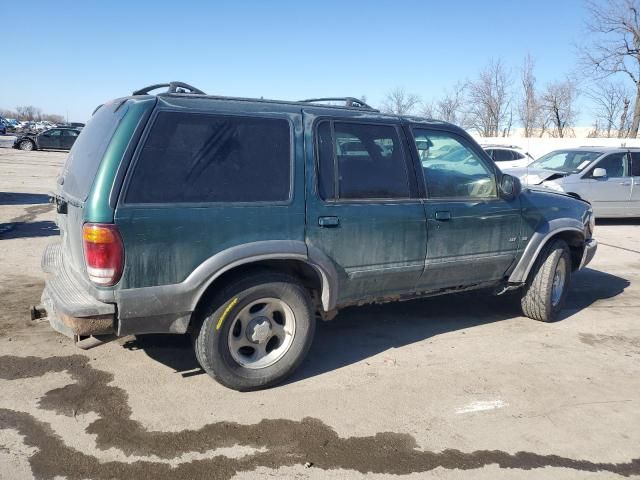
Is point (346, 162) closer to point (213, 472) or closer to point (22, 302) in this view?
point (213, 472)

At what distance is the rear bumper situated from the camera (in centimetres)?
339

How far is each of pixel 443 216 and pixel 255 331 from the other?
178 cm

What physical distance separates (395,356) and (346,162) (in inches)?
65.7

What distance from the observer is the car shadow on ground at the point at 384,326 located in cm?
453

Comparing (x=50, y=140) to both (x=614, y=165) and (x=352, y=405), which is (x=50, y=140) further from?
(x=352, y=405)

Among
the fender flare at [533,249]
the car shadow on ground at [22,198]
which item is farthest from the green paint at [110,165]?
the car shadow on ground at [22,198]

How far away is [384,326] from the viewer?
545 cm

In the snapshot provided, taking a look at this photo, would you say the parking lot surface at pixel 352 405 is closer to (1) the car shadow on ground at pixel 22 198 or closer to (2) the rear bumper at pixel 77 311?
(2) the rear bumper at pixel 77 311

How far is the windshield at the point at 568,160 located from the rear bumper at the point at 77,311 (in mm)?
11323

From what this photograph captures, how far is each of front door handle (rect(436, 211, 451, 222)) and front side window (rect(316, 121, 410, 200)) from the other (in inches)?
13.0

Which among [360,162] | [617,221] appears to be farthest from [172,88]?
[617,221]

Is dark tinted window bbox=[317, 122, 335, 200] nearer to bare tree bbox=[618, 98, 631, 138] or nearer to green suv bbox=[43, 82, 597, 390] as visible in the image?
green suv bbox=[43, 82, 597, 390]

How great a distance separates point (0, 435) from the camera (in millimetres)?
3311

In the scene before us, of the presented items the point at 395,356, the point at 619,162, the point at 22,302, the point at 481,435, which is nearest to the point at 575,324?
the point at 395,356
